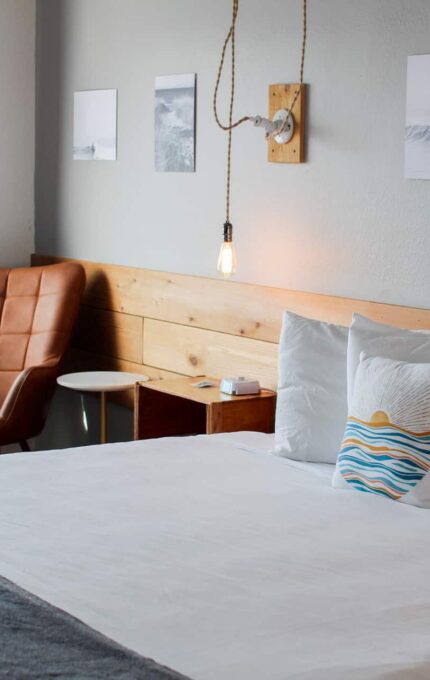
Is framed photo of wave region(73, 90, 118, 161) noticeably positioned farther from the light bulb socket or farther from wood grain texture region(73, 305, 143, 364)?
the light bulb socket

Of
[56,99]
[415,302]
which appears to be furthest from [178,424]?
[56,99]

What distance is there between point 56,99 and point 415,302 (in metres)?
2.37

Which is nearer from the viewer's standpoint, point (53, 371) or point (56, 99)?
point (53, 371)

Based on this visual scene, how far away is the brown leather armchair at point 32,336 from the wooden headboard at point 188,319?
0.65 ft

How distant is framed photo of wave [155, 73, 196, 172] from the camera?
411 centimetres

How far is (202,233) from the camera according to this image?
411 cm

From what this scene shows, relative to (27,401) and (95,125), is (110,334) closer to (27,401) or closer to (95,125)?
(27,401)

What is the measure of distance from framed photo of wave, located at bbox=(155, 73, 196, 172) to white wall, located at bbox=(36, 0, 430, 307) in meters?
0.04

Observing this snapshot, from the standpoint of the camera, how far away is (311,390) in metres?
3.16

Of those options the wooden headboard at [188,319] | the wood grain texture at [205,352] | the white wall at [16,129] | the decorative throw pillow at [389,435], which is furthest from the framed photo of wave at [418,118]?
the white wall at [16,129]

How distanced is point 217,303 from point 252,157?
1.85ft

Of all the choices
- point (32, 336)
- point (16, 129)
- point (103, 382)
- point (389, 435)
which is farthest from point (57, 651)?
point (16, 129)

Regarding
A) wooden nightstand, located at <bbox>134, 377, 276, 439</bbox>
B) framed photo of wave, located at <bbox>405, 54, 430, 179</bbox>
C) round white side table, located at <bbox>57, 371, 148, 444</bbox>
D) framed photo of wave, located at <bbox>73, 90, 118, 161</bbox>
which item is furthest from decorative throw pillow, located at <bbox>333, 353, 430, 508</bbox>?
framed photo of wave, located at <bbox>73, 90, 118, 161</bbox>

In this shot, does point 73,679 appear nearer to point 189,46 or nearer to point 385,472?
point 385,472
